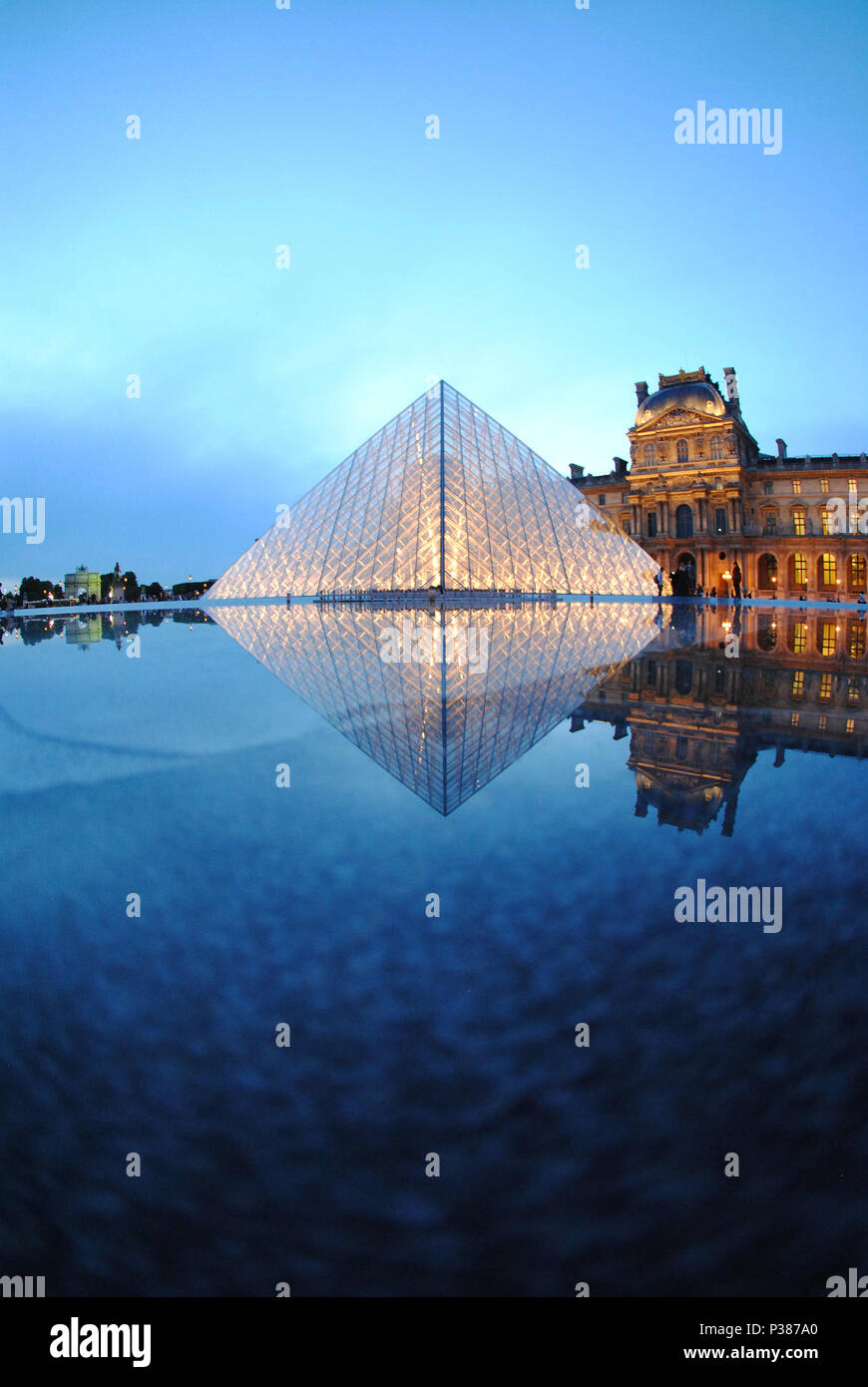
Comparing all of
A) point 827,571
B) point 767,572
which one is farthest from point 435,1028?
point 767,572

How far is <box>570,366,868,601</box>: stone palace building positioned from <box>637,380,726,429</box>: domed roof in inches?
3.5

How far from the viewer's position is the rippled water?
2.21 m

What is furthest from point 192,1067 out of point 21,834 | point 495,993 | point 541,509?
point 541,509

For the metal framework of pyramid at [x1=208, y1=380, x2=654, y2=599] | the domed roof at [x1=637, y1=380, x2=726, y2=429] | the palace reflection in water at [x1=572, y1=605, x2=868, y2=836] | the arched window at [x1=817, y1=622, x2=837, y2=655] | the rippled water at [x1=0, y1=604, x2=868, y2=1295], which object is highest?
the domed roof at [x1=637, y1=380, x2=726, y2=429]

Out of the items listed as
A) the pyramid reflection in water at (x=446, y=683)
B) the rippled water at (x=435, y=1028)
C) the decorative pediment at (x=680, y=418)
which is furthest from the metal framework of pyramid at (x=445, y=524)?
the rippled water at (x=435, y=1028)

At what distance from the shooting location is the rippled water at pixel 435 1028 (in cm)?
221

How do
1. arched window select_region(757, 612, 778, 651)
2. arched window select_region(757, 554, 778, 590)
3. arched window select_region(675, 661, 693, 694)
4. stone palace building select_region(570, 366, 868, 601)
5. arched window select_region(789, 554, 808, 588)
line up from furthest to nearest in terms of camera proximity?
arched window select_region(757, 554, 778, 590), arched window select_region(789, 554, 808, 588), stone palace building select_region(570, 366, 868, 601), arched window select_region(757, 612, 778, 651), arched window select_region(675, 661, 693, 694)

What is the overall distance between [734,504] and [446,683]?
6100 cm

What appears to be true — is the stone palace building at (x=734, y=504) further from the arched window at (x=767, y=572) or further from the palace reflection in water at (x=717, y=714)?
the palace reflection in water at (x=717, y=714)

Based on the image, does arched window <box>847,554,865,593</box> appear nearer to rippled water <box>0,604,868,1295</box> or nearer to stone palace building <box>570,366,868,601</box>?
stone palace building <box>570,366,868,601</box>

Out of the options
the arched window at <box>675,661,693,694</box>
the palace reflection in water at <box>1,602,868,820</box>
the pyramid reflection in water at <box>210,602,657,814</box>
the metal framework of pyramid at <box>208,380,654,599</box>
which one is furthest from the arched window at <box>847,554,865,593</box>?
the arched window at <box>675,661,693,694</box>

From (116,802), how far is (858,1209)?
6.30 metres

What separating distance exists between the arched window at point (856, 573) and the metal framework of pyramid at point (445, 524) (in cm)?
2595
